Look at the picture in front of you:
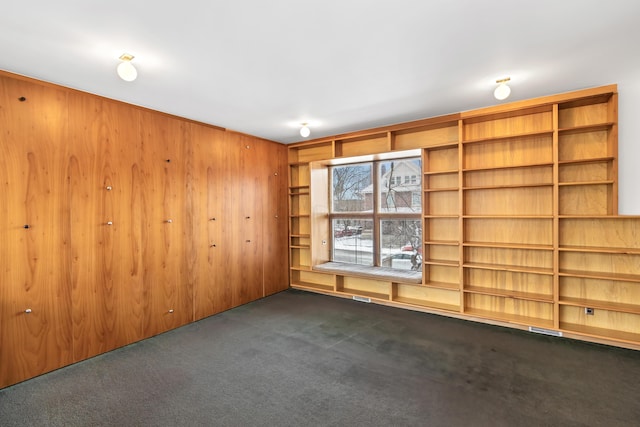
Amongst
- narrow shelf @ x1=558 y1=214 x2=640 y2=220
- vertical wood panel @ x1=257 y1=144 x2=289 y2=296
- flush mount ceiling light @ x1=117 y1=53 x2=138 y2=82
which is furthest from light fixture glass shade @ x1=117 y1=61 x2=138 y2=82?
narrow shelf @ x1=558 y1=214 x2=640 y2=220

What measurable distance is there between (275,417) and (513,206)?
135 inches

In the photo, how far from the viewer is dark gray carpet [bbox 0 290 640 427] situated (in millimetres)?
2127

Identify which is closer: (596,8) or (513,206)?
(596,8)

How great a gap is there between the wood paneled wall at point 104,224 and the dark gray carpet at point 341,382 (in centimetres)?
34

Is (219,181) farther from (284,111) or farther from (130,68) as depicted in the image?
(130,68)

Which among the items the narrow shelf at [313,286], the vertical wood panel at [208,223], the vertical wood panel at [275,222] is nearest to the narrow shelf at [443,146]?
the vertical wood panel at [275,222]

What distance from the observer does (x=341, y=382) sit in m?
2.54

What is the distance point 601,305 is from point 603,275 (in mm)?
304

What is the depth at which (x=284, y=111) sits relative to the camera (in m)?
3.68

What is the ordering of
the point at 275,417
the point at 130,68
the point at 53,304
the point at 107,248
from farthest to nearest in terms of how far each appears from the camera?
the point at 107,248
the point at 53,304
the point at 130,68
the point at 275,417

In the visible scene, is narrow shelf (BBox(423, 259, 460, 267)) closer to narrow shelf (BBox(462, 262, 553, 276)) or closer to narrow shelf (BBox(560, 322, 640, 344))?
narrow shelf (BBox(462, 262, 553, 276))

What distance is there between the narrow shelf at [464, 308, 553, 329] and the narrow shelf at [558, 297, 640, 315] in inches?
12.8

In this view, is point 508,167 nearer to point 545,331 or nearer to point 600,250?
point 600,250

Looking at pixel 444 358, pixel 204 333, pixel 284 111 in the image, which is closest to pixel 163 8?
pixel 284 111
